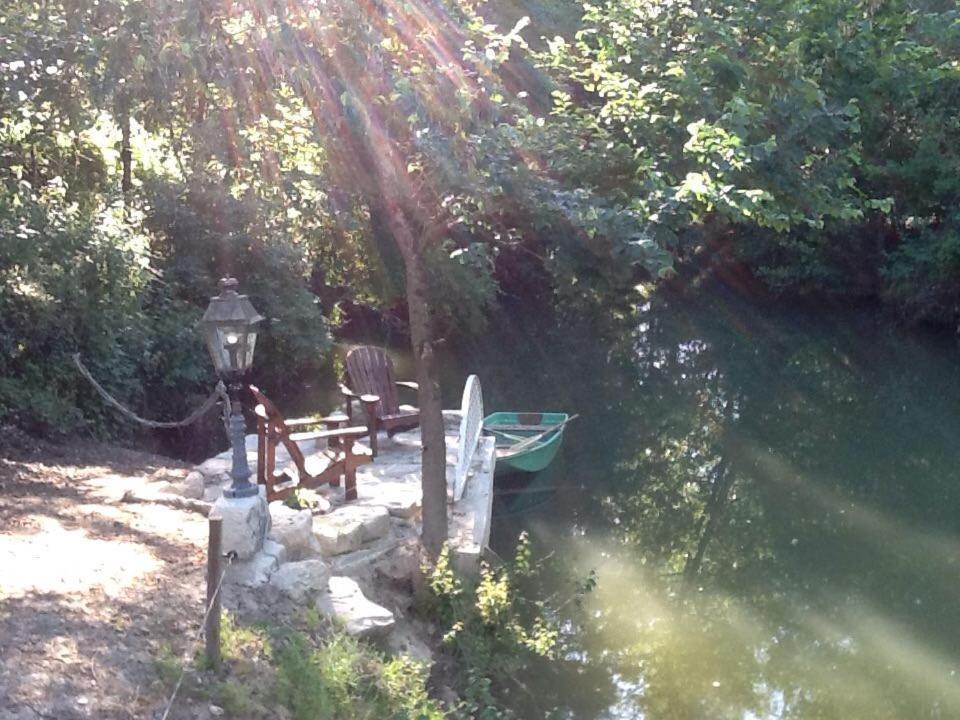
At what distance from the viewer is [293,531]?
624cm

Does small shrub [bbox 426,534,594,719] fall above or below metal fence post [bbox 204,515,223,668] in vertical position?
below

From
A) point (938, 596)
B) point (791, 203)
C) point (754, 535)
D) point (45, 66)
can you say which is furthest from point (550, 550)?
point (45, 66)

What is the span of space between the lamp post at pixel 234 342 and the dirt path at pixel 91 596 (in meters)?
0.55

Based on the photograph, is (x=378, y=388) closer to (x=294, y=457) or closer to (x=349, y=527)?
(x=294, y=457)

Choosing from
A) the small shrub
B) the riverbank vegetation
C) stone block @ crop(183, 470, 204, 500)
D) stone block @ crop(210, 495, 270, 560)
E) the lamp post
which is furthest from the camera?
stone block @ crop(183, 470, 204, 500)

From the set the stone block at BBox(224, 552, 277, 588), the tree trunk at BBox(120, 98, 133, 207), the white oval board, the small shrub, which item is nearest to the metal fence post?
the stone block at BBox(224, 552, 277, 588)

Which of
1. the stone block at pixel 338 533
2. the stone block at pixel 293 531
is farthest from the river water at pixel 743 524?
the stone block at pixel 293 531

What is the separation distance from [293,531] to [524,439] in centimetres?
588

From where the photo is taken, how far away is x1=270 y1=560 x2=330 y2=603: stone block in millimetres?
5656

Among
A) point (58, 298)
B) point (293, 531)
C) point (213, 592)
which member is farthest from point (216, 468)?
→ point (213, 592)

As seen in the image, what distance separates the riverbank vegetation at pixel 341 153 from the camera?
19.9 ft

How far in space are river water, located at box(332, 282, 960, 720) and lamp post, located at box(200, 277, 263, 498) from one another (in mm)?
2638

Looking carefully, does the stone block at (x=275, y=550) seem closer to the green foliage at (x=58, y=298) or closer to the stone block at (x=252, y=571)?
the stone block at (x=252, y=571)

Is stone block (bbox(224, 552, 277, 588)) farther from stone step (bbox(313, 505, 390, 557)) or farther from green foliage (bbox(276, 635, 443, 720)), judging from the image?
stone step (bbox(313, 505, 390, 557))
